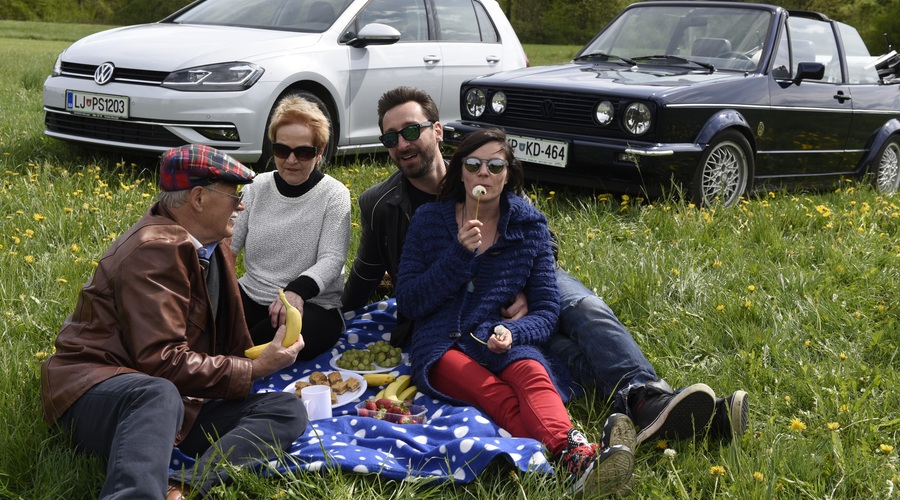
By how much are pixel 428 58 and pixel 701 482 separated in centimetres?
605

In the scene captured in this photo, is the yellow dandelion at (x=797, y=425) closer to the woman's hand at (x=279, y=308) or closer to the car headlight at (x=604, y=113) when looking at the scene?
the woman's hand at (x=279, y=308)

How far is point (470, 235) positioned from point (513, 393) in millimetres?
652

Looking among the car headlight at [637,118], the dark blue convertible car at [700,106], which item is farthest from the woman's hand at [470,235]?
the car headlight at [637,118]

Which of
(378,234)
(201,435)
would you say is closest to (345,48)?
(378,234)

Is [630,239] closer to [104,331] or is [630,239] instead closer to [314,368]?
[314,368]

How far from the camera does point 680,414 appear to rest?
343 centimetres

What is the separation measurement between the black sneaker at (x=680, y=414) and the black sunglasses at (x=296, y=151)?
1.82 m

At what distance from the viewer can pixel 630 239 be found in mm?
5941

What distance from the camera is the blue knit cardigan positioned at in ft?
12.7

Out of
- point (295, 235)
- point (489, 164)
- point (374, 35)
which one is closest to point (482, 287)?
point (489, 164)

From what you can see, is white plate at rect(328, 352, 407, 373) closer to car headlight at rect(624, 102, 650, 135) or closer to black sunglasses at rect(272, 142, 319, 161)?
black sunglasses at rect(272, 142, 319, 161)

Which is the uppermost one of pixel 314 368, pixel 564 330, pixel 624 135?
pixel 624 135

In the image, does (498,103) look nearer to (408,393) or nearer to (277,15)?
(277,15)

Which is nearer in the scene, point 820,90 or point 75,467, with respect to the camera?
point 75,467
